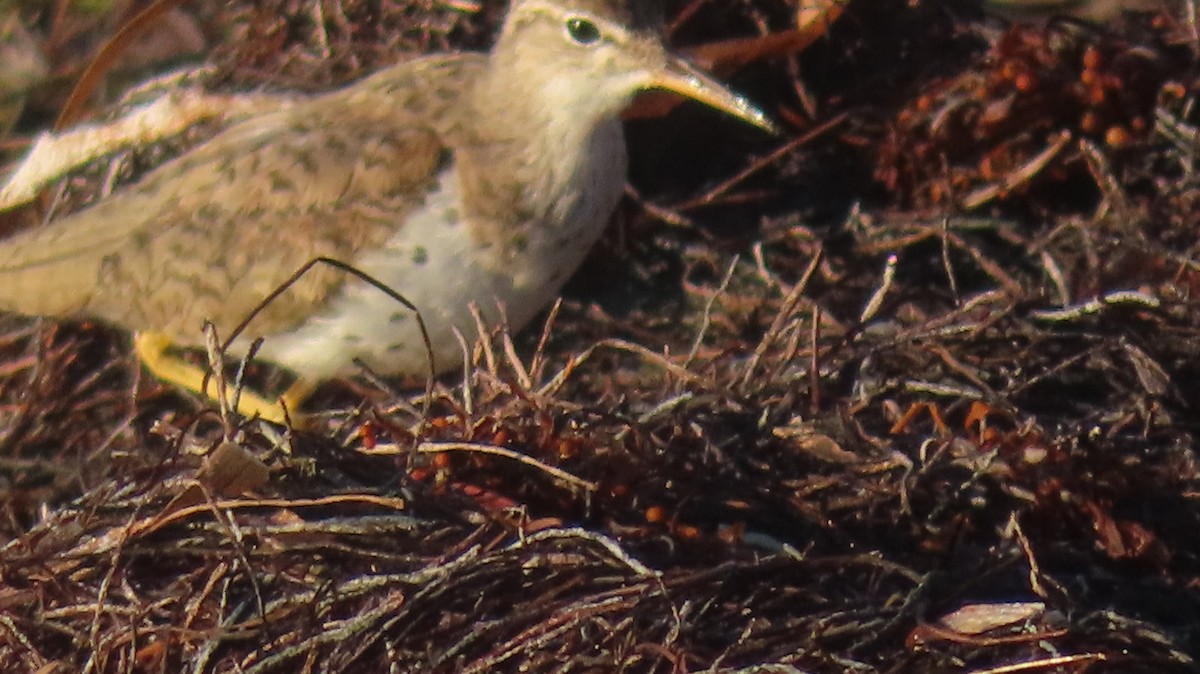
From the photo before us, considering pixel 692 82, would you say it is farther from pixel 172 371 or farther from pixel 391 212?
pixel 172 371

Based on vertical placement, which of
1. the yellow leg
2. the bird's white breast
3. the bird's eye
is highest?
the bird's eye

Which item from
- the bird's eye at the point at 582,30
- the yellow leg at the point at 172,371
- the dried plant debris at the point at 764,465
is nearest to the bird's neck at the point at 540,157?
the bird's eye at the point at 582,30

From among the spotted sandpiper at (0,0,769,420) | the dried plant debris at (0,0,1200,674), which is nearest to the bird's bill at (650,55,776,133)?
the spotted sandpiper at (0,0,769,420)

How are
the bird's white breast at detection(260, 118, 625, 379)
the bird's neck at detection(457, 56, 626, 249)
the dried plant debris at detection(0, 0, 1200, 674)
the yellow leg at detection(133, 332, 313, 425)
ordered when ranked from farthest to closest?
the yellow leg at detection(133, 332, 313, 425) < the bird's neck at detection(457, 56, 626, 249) < the bird's white breast at detection(260, 118, 625, 379) < the dried plant debris at detection(0, 0, 1200, 674)

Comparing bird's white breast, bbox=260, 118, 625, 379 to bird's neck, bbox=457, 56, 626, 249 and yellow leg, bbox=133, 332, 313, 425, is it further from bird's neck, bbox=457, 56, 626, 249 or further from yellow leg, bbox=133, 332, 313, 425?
yellow leg, bbox=133, 332, 313, 425

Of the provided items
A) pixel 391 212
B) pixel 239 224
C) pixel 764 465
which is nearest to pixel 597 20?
pixel 391 212

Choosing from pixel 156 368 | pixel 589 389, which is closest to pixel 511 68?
pixel 589 389
